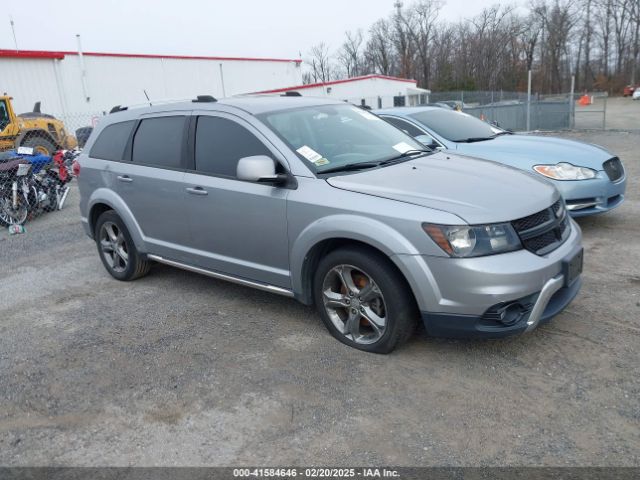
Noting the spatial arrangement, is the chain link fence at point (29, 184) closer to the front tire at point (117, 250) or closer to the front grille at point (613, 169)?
the front tire at point (117, 250)

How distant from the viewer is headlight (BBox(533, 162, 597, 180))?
6.22m

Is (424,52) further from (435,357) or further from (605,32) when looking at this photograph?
(435,357)

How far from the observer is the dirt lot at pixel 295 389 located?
297 cm

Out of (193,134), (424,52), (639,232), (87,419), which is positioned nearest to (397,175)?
(193,134)

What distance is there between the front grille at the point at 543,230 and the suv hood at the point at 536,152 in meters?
2.60

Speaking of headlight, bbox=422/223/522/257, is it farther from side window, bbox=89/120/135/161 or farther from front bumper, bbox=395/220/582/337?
side window, bbox=89/120/135/161

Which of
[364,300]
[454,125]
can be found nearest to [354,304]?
[364,300]

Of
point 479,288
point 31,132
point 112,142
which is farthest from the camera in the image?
point 31,132

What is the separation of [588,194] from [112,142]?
16.7 feet

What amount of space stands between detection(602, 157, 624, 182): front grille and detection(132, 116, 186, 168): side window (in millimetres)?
4653

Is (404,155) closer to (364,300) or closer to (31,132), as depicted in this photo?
(364,300)

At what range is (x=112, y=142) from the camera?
5.75 metres

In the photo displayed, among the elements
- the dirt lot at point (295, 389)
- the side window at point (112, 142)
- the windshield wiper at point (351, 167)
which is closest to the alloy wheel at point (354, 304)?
the dirt lot at point (295, 389)

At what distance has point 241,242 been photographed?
4477 mm
